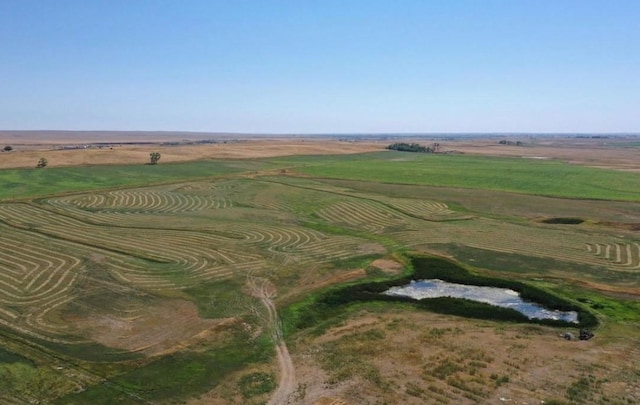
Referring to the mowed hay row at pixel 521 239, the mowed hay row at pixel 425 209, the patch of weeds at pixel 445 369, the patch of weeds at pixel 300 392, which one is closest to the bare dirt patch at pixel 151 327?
the patch of weeds at pixel 300 392

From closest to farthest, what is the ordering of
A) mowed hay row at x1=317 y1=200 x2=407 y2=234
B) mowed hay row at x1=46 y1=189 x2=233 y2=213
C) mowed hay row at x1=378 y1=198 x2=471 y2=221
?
Result: 1. mowed hay row at x1=317 y1=200 x2=407 y2=234
2. mowed hay row at x1=378 y1=198 x2=471 y2=221
3. mowed hay row at x1=46 y1=189 x2=233 y2=213

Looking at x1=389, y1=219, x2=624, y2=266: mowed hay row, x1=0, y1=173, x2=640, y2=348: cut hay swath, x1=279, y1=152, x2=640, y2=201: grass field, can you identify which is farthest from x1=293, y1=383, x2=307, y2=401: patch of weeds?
x1=279, y1=152, x2=640, y2=201: grass field

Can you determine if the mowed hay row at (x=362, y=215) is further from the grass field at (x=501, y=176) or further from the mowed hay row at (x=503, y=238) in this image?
the grass field at (x=501, y=176)

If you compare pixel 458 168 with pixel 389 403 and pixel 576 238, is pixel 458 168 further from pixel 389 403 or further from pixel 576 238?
pixel 389 403

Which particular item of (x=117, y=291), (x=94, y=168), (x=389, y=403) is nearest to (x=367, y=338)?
(x=389, y=403)

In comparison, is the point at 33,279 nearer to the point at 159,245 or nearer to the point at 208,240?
the point at 159,245

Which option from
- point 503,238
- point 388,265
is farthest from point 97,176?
point 503,238

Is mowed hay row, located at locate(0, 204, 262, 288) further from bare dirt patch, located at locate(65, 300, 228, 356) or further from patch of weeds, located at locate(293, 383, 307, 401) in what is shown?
patch of weeds, located at locate(293, 383, 307, 401)
